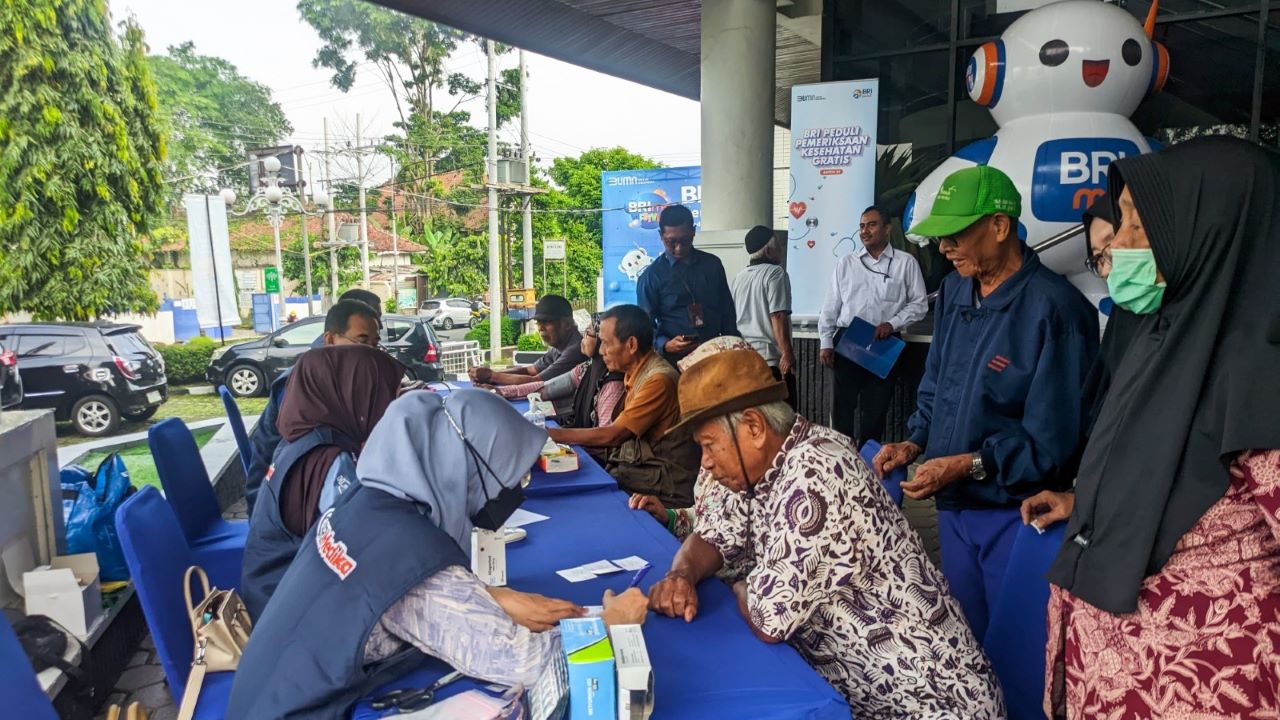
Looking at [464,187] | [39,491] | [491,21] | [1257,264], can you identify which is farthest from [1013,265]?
[464,187]

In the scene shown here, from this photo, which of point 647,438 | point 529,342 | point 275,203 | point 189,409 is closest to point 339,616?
point 647,438

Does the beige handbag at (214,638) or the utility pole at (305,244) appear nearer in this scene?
the beige handbag at (214,638)

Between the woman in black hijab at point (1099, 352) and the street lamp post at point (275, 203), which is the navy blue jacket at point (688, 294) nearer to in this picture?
the woman in black hijab at point (1099, 352)

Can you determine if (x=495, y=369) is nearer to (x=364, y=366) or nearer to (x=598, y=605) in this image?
(x=364, y=366)

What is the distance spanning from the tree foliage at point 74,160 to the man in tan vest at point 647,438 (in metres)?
2.85

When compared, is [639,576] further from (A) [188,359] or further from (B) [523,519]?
(A) [188,359]

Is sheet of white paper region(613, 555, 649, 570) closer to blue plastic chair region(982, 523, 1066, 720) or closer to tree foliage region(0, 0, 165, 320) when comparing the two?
blue plastic chair region(982, 523, 1066, 720)

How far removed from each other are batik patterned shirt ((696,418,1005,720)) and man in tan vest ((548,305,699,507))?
5.25 feet

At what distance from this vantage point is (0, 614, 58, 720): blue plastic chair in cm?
128

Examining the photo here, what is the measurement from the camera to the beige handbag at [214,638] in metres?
1.67

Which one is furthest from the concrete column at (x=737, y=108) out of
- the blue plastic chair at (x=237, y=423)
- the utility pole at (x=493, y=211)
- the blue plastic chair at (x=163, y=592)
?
the utility pole at (x=493, y=211)

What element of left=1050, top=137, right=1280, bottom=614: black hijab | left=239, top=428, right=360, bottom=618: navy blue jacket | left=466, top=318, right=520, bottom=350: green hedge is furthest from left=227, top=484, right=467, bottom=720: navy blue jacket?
left=466, top=318, right=520, bottom=350: green hedge

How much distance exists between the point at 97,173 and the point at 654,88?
698 centimetres

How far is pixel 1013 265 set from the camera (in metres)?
2.12
